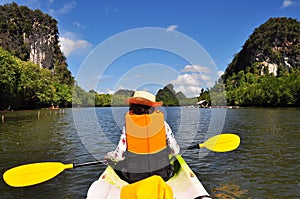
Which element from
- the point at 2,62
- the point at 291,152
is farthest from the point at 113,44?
the point at 2,62

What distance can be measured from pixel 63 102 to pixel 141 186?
88.0m

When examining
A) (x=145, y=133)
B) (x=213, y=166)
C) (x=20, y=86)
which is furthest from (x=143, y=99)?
(x=20, y=86)

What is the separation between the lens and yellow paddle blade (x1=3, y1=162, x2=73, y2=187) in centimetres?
610

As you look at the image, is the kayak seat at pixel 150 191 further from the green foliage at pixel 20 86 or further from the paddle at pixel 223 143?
the green foliage at pixel 20 86

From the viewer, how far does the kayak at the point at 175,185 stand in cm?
498

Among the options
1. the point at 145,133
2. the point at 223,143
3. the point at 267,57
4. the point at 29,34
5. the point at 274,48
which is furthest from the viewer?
the point at 29,34

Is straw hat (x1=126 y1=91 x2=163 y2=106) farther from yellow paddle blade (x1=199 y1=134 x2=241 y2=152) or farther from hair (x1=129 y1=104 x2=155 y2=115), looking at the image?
yellow paddle blade (x1=199 y1=134 x2=241 y2=152)

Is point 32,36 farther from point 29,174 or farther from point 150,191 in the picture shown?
point 150,191

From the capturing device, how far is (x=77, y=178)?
27.0 feet

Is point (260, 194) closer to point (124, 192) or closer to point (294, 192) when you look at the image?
point (294, 192)

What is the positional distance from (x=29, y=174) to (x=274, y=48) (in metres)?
122

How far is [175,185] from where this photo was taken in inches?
236

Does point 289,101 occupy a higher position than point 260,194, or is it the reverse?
point 289,101

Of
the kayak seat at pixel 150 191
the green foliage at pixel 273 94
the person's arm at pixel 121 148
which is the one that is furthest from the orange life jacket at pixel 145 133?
the green foliage at pixel 273 94
